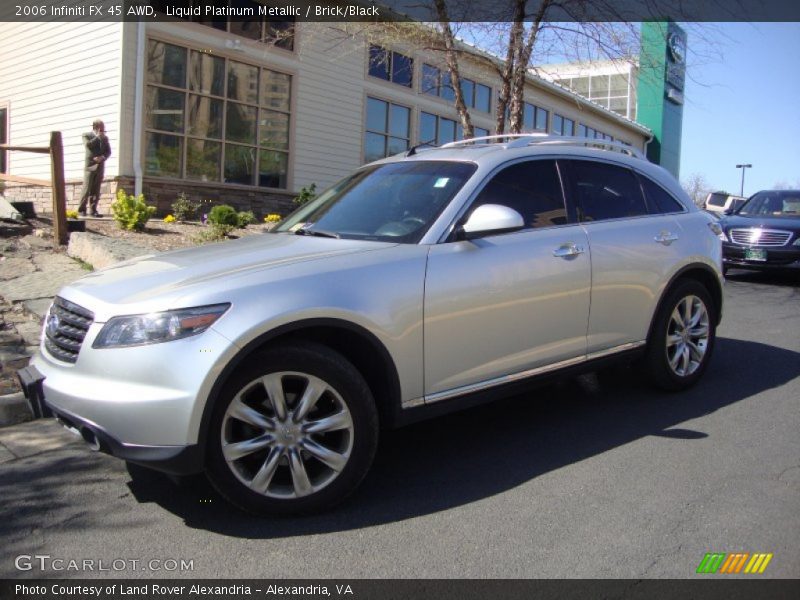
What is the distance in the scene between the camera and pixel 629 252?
4.73 metres

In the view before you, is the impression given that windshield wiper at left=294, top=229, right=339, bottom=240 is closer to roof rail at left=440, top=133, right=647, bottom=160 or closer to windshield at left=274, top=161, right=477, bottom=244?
windshield at left=274, top=161, right=477, bottom=244

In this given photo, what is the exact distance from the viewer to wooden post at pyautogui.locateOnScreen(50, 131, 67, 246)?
8.62 meters

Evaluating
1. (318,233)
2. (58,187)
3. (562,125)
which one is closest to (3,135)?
(58,187)

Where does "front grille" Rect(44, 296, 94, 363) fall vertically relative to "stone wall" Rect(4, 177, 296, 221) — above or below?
below

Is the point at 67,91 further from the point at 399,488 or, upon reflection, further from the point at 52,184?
the point at 399,488

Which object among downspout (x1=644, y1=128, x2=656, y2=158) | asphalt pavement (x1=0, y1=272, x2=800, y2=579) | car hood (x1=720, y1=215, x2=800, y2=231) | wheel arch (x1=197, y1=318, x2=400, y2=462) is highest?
downspout (x1=644, y1=128, x2=656, y2=158)

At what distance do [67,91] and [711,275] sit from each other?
13.5 meters

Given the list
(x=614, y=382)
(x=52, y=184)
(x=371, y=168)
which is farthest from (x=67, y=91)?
(x=614, y=382)

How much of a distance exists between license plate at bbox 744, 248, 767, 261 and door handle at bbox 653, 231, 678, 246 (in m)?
7.62

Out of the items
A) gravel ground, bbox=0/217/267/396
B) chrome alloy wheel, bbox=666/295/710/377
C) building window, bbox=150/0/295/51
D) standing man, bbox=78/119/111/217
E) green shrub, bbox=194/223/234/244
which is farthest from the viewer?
building window, bbox=150/0/295/51

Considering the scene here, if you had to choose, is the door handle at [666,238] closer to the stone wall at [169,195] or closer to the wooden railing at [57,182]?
the wooden railing at [57,182]

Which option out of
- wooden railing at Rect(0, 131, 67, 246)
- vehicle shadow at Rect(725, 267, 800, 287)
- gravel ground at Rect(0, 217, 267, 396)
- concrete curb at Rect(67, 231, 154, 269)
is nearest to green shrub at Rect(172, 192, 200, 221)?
gravel ground at Rect(0, 217, 267, 396)

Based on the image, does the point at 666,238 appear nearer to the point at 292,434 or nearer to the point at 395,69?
the point at 292,434
